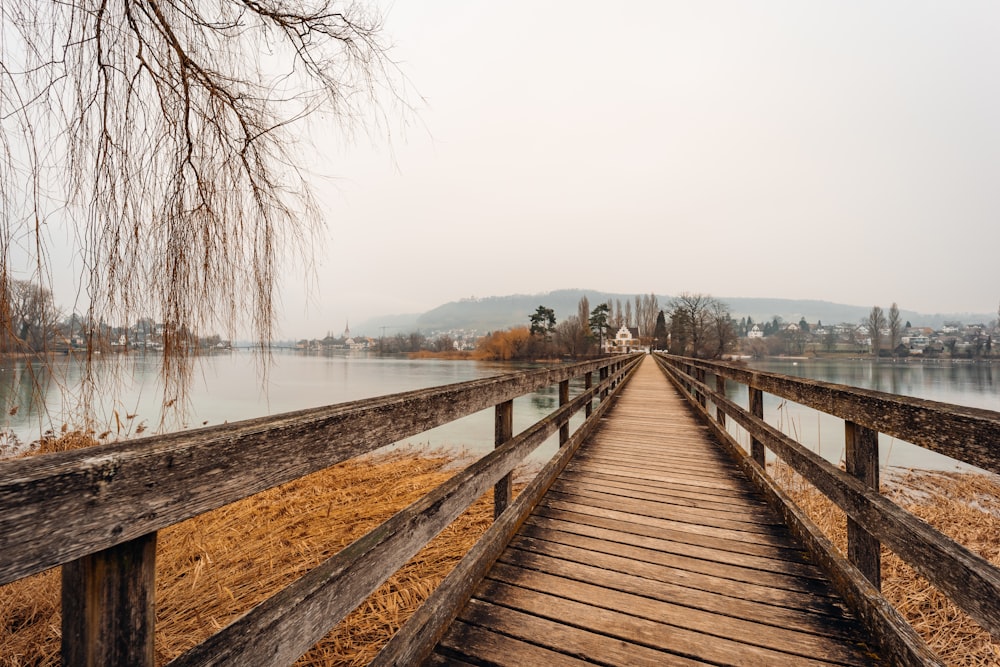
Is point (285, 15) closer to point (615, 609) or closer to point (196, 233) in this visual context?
point (196, 233)

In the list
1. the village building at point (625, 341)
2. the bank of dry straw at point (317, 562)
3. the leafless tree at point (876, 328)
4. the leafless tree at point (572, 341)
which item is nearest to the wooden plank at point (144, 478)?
the bank of dry straw at point (317, 562)

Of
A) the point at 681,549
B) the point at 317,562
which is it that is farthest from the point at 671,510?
the point at 317,562

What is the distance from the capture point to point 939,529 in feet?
16.0

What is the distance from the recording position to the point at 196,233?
189 centimetres

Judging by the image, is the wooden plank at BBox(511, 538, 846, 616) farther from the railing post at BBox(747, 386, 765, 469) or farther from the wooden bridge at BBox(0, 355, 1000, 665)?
the railing post at BBox(747, 386, 765, 469)

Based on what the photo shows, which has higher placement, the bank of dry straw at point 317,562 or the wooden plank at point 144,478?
the wooden plank at point 144,478

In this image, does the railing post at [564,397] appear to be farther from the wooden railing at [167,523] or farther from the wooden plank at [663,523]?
the wooden railing at [167,523]

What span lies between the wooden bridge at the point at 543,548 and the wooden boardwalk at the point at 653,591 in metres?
0.01

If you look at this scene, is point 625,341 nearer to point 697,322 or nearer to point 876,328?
point 697,322

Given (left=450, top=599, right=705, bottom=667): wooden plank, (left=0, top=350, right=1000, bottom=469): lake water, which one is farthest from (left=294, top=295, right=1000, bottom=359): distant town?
(left=450, top=599, right=705, bottom=667): wooden plank

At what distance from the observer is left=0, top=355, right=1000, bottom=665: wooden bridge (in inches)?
26.1

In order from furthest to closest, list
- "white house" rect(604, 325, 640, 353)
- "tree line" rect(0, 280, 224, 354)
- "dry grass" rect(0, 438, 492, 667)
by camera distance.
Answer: "white house" rect(604, 325, 640, 353), "dry grass" rect(0, 438, 492, 667), "tree line" rect(0, 280, 224, 354)

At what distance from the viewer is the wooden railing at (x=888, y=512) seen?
1227 mm

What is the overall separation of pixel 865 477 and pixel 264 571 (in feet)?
15.6
